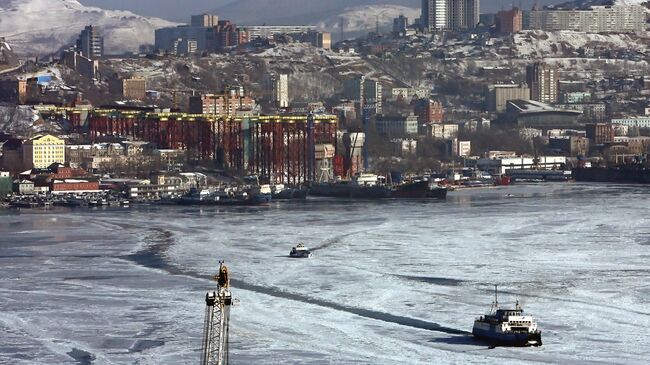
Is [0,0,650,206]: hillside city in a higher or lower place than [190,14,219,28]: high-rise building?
lower

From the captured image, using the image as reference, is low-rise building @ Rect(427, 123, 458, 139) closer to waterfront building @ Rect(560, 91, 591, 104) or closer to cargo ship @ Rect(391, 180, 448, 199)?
waterfront building @ Rect(560, 91, 591, 104)

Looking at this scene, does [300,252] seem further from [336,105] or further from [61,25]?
[61,25]

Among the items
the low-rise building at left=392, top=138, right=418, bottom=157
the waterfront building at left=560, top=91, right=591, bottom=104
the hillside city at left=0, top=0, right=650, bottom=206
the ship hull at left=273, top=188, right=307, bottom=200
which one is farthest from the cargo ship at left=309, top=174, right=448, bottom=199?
the waterfront building at left=560, top=91, right=591, bottom=104

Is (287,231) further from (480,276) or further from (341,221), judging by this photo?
(480,276)

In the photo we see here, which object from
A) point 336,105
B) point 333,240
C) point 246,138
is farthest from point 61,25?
point 333,240

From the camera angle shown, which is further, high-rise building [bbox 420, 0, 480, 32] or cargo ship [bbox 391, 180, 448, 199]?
high-rise building [bbox 420, 0, 480, 32]
